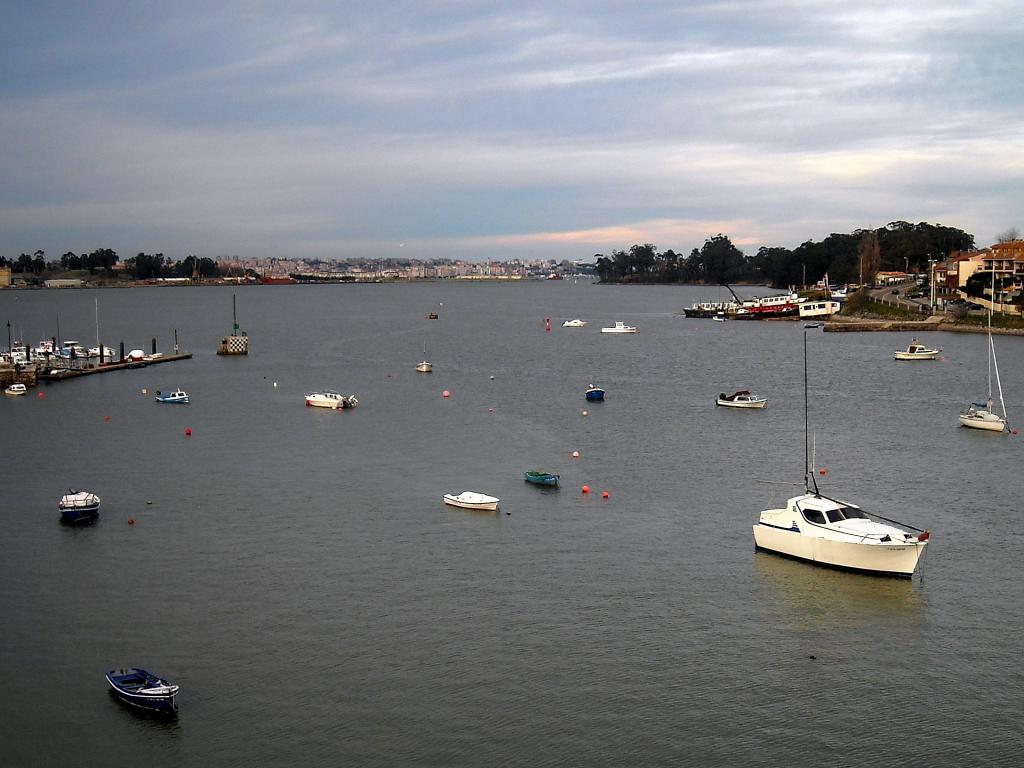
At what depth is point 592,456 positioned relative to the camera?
43625 mm

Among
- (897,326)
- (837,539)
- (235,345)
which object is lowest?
Result: (837,539)

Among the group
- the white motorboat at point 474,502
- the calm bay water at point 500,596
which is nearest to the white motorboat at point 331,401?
the calm bay water at point 500,596

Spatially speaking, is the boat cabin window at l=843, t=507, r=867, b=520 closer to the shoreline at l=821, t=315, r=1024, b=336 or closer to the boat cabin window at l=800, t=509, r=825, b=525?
the boat cabin window at l=800, t=509, r=825, b=525

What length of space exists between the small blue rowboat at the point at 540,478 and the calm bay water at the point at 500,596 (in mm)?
683

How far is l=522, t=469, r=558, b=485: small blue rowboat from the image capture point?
37.8 meters

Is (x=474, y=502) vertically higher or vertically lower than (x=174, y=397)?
lower

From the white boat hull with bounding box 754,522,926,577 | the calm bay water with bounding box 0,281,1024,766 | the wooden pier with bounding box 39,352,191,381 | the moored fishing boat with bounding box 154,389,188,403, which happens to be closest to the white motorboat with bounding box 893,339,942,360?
the calm bay water with bounding box 0,281,1024,766

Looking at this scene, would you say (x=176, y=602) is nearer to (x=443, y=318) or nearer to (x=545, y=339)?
(x=545, y=339)

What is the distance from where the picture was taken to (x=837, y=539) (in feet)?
91.4

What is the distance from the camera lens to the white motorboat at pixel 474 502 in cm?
3428

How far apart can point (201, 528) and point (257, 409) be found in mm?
26131

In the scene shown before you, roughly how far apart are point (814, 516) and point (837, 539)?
1.06 meters

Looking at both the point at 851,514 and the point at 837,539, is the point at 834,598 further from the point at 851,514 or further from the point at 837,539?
the point at 851,514

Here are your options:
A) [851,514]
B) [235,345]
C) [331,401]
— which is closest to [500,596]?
[851,514]
